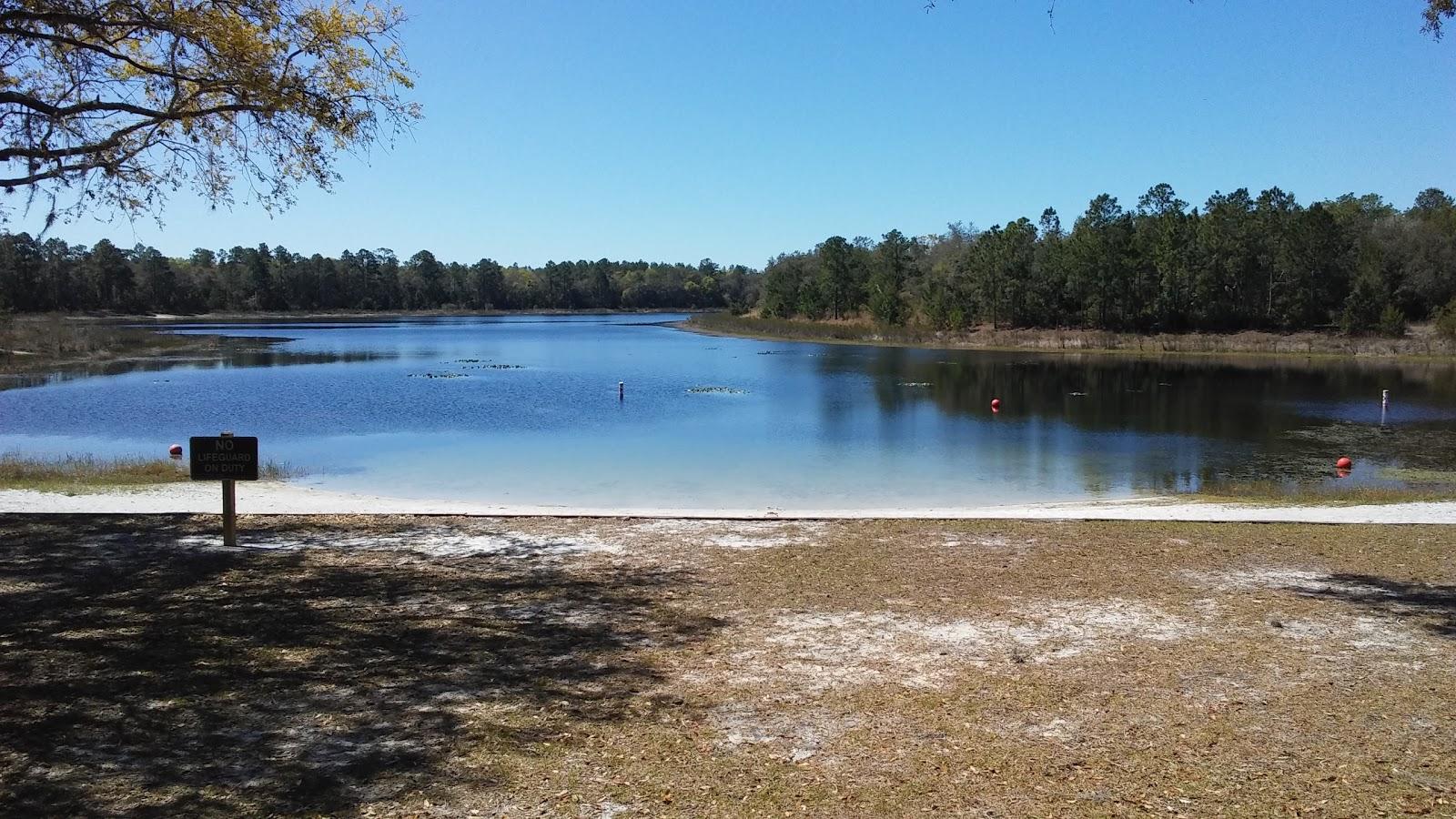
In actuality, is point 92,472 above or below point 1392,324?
below

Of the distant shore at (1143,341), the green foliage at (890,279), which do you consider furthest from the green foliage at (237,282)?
the distant shore at (1143,341)

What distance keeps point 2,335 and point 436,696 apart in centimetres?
5675

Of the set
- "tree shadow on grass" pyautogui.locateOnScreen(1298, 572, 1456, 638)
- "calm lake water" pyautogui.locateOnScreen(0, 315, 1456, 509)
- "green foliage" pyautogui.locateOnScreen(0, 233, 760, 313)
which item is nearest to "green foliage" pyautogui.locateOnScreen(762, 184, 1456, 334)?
"calm lake water" pyautogui.locateOnScreen(0, 315, 1456, 509)

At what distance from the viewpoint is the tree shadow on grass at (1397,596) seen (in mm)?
8039

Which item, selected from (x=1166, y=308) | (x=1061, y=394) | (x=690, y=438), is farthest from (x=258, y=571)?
(x=1166, y=308)

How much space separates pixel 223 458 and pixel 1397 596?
10779mm

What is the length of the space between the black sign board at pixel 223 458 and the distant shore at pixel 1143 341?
229 feet

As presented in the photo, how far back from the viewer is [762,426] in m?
29.6

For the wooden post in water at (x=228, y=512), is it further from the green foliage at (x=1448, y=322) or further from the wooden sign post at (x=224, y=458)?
the green foliage at (x=1448, y=322)

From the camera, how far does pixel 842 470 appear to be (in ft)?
68.5

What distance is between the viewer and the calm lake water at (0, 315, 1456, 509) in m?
19.3

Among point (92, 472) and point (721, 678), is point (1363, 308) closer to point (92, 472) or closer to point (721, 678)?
point (92, 472)

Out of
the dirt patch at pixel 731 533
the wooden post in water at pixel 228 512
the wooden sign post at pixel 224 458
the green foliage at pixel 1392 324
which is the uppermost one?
the green foliage at pixel 1392 324

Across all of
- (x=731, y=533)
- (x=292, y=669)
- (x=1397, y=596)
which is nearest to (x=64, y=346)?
(x=731, y=533)
